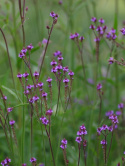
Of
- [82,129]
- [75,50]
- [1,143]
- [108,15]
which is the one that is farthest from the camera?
[108,15]

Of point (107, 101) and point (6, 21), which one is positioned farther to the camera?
point (107, 101)

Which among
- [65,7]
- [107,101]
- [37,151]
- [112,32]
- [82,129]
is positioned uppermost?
[65,7]

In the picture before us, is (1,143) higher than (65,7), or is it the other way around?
(65,7)

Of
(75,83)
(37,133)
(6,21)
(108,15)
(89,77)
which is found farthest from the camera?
(108,15)

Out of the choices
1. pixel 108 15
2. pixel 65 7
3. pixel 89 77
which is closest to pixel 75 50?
pixel 65 7

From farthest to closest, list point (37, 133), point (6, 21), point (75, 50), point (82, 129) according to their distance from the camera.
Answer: point (75, 50) < point (37, 133) < point (6, 21) < point (82, 129)

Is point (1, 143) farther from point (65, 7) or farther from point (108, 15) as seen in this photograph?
point (108, 15)

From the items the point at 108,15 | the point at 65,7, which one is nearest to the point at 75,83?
the point at 65,7

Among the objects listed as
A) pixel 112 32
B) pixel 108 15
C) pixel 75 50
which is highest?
pixel 108 15

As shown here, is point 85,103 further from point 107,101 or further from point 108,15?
point 108,15
